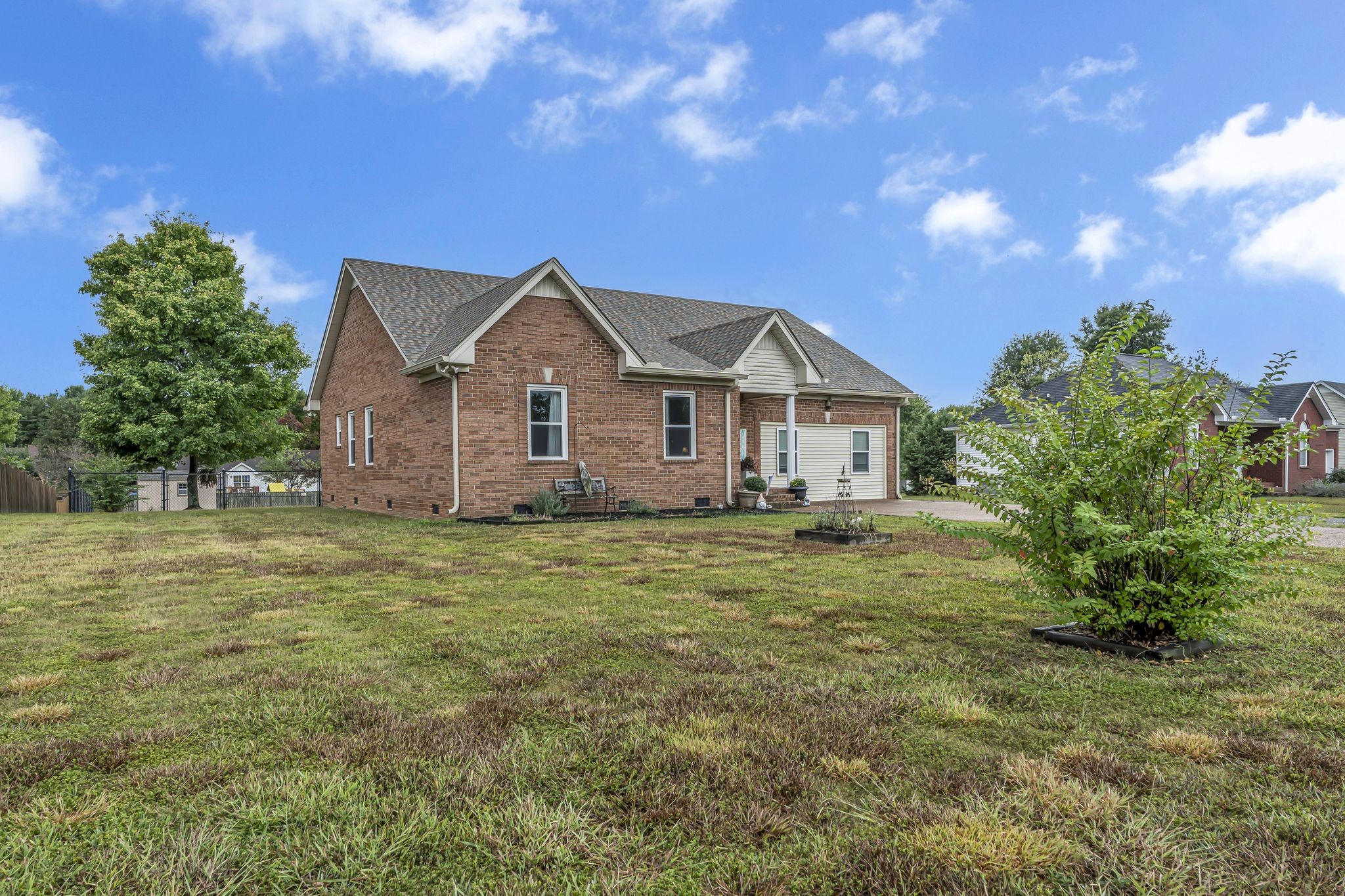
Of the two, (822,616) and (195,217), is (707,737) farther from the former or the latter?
(195,217)

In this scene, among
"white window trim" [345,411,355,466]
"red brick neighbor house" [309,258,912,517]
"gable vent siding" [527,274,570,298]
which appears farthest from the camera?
"white window trim" [345,411,355,466]

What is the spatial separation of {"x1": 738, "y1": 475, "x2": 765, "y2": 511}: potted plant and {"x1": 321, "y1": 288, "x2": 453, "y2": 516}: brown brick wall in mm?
6907

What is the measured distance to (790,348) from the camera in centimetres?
1883

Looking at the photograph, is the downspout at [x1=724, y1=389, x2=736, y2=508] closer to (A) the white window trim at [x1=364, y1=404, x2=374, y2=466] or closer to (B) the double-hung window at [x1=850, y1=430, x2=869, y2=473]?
(B) the double-hung window at [x1=850, y1=430, x2=869, y2=473]

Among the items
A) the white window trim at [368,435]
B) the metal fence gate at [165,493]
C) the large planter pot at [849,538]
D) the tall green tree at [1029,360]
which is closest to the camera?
the large planter pot at [849,538]

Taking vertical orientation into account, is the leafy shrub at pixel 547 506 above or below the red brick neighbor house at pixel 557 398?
below

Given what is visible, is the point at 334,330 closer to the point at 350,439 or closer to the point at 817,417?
the point at 350,439

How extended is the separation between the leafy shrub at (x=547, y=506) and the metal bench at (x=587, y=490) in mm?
353

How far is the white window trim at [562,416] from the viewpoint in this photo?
15.6 m

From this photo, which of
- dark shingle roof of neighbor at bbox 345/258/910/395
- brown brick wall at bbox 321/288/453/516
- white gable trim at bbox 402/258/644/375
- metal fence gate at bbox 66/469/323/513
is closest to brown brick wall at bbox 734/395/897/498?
dark shingle roof of neighbor at bbox 345/258/910/395

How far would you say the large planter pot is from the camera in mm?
10594

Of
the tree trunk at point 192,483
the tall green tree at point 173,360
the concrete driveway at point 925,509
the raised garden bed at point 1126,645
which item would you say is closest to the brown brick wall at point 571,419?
the concrete driveway at point 925,509

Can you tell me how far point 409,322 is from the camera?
17.2 meters

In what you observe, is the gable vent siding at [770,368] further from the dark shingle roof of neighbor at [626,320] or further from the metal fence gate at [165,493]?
the metal fence gate at [165,493]
